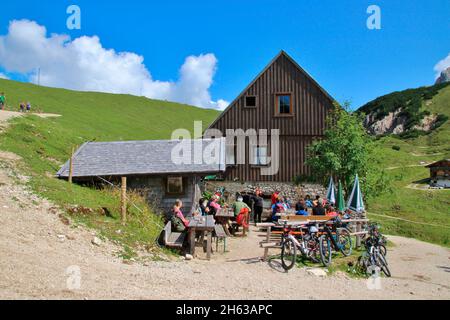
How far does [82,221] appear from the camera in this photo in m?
12.0

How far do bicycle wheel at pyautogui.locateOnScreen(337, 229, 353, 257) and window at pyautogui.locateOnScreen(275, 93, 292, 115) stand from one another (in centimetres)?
1268

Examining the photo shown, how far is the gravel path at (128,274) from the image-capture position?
290 inches

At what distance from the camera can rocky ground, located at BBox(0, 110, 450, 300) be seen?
7383 mm

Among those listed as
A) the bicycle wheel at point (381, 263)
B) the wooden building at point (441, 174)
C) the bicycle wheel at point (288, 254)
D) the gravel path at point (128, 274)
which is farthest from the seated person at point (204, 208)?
the wooden building at point (441, 174)

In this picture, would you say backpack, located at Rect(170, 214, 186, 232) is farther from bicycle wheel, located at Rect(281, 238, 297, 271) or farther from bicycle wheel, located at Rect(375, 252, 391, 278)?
bicycle wheel, located at Rect(375, 252, 391, 278)

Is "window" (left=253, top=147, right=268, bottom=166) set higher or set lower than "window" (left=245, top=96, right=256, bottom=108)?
lower

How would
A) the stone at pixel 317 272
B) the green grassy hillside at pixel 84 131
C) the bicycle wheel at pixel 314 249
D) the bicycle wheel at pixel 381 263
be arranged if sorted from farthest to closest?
the green grassy hillside at pixel 84 131 → the bicycle wheel at pixel 314 249 → the bicycle wheel at pixel 381 263 → the stone at pixel 317 272

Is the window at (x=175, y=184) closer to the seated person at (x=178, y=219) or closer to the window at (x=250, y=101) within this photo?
the seated person at (x=178, y=219)

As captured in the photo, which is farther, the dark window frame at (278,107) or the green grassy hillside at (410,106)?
the green grassy hillside at (410,106)

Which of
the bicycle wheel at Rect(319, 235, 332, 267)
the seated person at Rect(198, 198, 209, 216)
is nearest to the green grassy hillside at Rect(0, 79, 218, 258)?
the seated person at Rect(198, 198, 209, 216)

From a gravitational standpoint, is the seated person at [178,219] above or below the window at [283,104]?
below

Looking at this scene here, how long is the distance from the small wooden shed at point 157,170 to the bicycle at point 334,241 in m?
6.28

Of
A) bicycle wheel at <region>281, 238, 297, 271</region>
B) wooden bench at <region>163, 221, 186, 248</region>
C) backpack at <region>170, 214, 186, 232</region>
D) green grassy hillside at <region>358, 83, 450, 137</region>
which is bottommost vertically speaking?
bicycle wheel at <region>281, 238, 297, 271</region>

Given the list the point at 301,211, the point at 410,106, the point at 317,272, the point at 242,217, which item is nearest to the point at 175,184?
the point at 242,217
